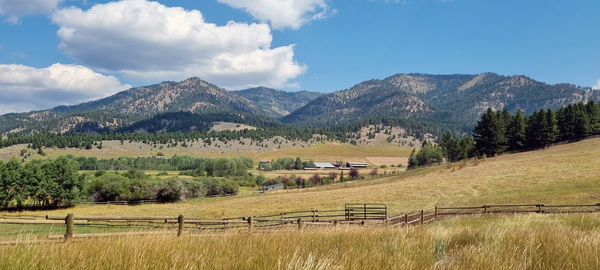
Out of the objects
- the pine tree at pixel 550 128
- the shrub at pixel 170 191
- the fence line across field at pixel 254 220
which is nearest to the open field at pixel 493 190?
the fence line across field at pixel 254 220

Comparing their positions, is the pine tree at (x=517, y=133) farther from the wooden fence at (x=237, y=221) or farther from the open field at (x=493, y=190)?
the wooden fence at (x=237, y=221)

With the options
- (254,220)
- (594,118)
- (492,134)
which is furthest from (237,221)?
(594,118)

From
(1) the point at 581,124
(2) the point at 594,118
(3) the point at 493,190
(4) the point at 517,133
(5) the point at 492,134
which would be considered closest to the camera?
(3) the point at 493,190

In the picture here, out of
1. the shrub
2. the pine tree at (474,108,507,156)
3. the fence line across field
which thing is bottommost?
the shrub

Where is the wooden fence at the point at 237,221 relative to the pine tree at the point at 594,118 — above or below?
below

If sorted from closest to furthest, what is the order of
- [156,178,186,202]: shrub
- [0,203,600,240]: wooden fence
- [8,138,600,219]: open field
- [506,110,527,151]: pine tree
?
[0,203,600,240]: wooden fence < [8,138,600,219]: open field < [156,178,186,202]: shrub < [506,110,527,151]: pine tree

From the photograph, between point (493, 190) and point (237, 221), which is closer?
point (237, 221)

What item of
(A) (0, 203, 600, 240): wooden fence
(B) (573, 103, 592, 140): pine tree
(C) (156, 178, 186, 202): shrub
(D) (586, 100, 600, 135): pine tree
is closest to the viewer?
(A) (0, 203, 600, 240): wooden fence

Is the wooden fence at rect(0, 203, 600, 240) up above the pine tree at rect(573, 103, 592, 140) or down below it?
below

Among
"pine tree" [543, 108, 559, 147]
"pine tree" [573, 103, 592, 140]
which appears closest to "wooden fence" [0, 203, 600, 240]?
"pine tree" [543, 108, 559, 147]

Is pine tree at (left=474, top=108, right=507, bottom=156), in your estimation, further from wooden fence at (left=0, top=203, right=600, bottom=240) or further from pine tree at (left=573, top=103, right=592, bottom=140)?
wooden fence at (left=0, top=203, right=600, bottom=240)

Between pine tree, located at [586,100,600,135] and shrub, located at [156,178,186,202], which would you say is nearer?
shrub, located at [156,178,186,202]

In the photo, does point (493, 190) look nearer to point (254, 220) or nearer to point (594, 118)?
point (254, 220)

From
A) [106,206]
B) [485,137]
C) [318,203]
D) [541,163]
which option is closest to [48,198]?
[106,206]
